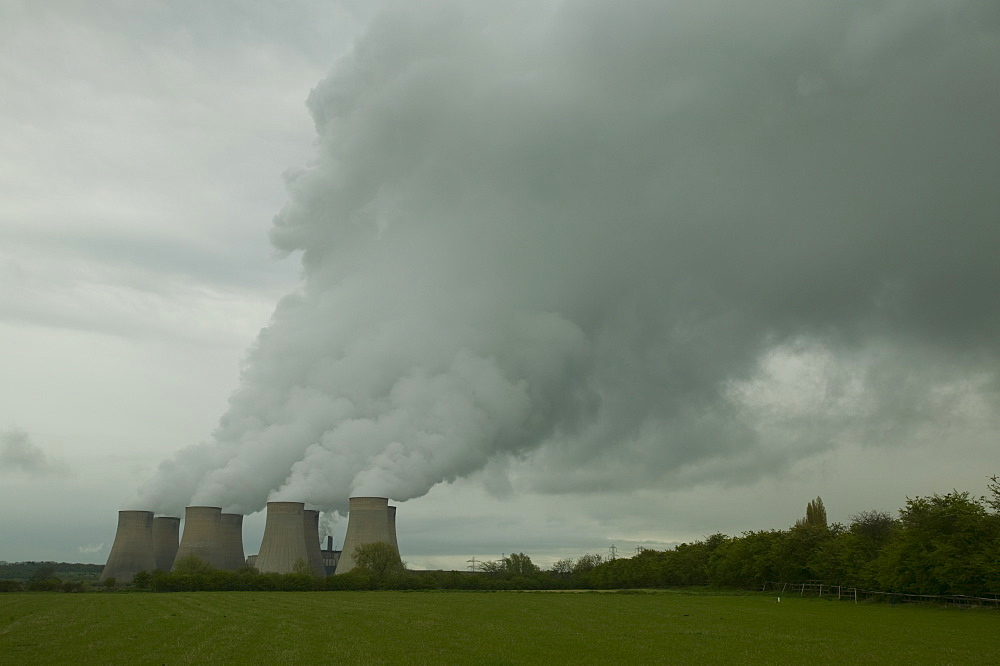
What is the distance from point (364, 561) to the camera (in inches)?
2347

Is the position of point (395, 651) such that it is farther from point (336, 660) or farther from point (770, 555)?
point (770, 555)

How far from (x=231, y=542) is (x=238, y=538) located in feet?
4.53

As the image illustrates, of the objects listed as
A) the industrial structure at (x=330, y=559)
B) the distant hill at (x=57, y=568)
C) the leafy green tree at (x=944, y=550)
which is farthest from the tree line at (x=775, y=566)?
the distant hill at (x=57, y=568)

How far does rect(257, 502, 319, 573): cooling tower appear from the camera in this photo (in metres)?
59.7

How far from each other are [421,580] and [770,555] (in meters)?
29.6

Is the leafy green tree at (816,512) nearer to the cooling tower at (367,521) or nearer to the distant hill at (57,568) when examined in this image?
the cooling tower at (367,521)

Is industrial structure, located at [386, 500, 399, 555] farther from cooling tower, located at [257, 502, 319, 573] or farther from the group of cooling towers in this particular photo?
cooling tower, located at [257, 502, 319, 573]

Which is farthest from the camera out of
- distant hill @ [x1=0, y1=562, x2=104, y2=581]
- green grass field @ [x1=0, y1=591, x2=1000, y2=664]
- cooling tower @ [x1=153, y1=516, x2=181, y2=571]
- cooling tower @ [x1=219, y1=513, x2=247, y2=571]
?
distant hill @ [x1=0, y1=562, x2=104, y2=581]

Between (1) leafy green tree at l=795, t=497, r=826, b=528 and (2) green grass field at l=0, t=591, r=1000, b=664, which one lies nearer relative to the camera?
(2) green grass field at l=0, t=591, r=1000, b=664

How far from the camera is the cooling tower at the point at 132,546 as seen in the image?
6284 centimetres

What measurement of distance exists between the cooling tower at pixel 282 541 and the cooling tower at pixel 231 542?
3616mm

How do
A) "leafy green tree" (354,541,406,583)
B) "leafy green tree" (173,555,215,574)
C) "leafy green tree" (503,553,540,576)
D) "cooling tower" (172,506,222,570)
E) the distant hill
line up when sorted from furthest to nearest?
1. the distant hill
2. "leafy green tree" (503,553,540,576)
3. "cooling tower" (172,506,222,570)
4. "leafy green tree" (354,541,406,583)
5. "leafy green tree" (173,555,215,574)

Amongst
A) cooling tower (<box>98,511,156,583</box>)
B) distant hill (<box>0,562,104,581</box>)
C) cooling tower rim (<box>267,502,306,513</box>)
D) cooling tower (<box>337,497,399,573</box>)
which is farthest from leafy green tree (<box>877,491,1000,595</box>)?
distant hill (<box>0,562,104,581</box>)

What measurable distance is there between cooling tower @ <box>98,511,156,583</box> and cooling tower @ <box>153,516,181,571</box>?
2467 mm
